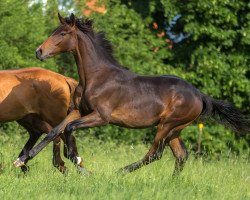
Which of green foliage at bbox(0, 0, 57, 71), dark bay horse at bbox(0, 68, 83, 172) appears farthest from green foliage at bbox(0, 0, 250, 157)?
dark bay horse at bbox(0, 68, 83, 172)

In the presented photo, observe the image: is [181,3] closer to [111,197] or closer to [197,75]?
[197,75]

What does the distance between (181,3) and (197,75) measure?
1812mm

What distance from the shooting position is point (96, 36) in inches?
391

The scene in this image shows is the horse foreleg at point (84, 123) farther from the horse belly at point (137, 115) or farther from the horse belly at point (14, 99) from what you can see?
the horse belly at point (14, 99)

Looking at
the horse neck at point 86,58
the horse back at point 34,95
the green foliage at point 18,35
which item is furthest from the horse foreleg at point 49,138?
the green foliage at point 18,35

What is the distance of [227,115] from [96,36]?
228 centimetres

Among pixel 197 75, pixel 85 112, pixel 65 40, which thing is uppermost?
pixel 65 40

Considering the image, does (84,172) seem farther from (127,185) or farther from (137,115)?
(127,185)

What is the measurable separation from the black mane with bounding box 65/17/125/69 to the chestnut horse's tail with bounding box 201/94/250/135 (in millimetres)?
1515

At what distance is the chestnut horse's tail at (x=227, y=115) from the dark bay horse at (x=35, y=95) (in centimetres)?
206

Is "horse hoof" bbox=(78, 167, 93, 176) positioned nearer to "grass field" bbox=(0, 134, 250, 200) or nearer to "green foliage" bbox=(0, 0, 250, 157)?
"grass field" bbox=(0, 134, 250, 200)

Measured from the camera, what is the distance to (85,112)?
9555mm

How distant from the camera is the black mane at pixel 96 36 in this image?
9.84 meters

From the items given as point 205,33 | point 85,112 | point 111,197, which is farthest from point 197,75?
point 111,197
